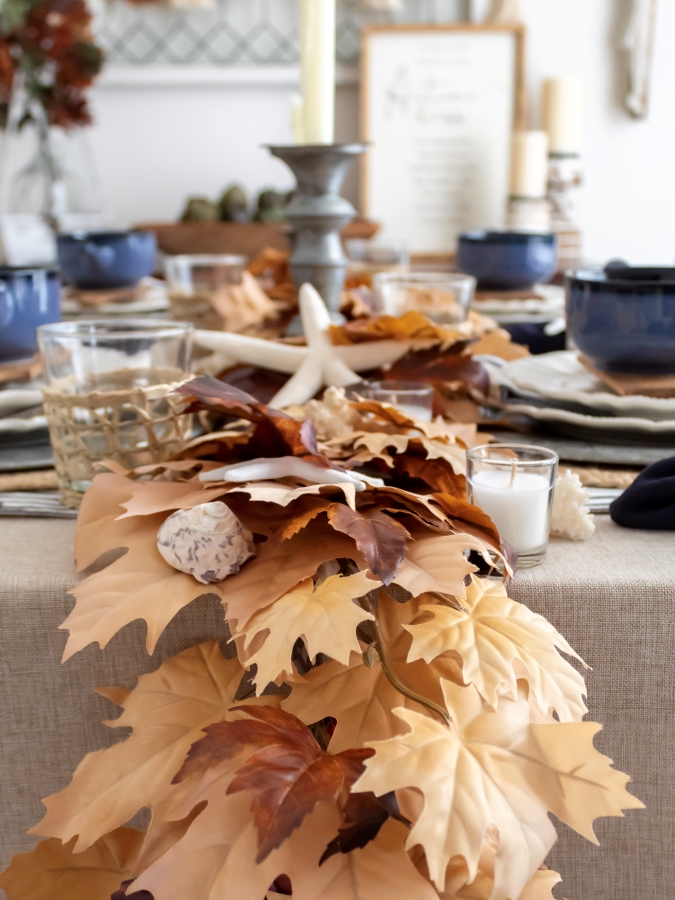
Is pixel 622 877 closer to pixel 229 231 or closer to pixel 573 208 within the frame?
pixel 229 231

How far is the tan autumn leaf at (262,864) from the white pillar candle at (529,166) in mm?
1418

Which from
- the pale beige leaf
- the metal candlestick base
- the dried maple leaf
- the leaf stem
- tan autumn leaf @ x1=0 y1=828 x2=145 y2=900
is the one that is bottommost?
tan autumn leaf @ x1=0 y1=828 x2=145 y2=900

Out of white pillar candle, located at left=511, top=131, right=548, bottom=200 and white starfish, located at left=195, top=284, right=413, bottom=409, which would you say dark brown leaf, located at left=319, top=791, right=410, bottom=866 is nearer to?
white starfish, located at left=195, top=284, right=413, bottom=409

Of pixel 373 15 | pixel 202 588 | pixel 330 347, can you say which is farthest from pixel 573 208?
pixel 202 588

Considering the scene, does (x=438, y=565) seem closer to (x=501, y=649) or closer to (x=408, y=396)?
(x=501, y=649)

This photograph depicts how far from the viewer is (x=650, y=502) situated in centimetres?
46

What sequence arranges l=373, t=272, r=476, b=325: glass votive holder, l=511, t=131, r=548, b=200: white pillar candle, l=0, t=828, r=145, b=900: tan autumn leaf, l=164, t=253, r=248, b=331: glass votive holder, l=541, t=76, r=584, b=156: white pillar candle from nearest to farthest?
l=0, t=828, r=145, b=900: tan autumn leaf < l=373, t=272, r=476, b=325: glass votive holder < l=164, t=253, r=248, b=331: glass votive holder < l=511, t=131, r=548, b=200: white pillar candle < l=541, t=76, r=584, b=156: white pillar candle

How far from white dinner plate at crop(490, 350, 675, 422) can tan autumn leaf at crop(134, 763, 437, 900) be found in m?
0.33

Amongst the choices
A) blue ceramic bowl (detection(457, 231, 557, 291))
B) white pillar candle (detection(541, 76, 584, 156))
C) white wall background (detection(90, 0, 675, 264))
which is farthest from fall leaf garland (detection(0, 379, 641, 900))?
white wall background (detection(90, 0, 675, 264))

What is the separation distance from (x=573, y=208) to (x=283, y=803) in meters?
1.80

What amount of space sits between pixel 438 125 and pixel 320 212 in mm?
1274

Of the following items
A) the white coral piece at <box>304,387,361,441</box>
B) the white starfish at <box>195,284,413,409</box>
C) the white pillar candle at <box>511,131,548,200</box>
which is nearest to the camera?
the white coral piece at <box>304,387,361,441</box>

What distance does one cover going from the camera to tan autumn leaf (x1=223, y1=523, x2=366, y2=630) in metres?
0.35

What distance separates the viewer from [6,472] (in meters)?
0.55
